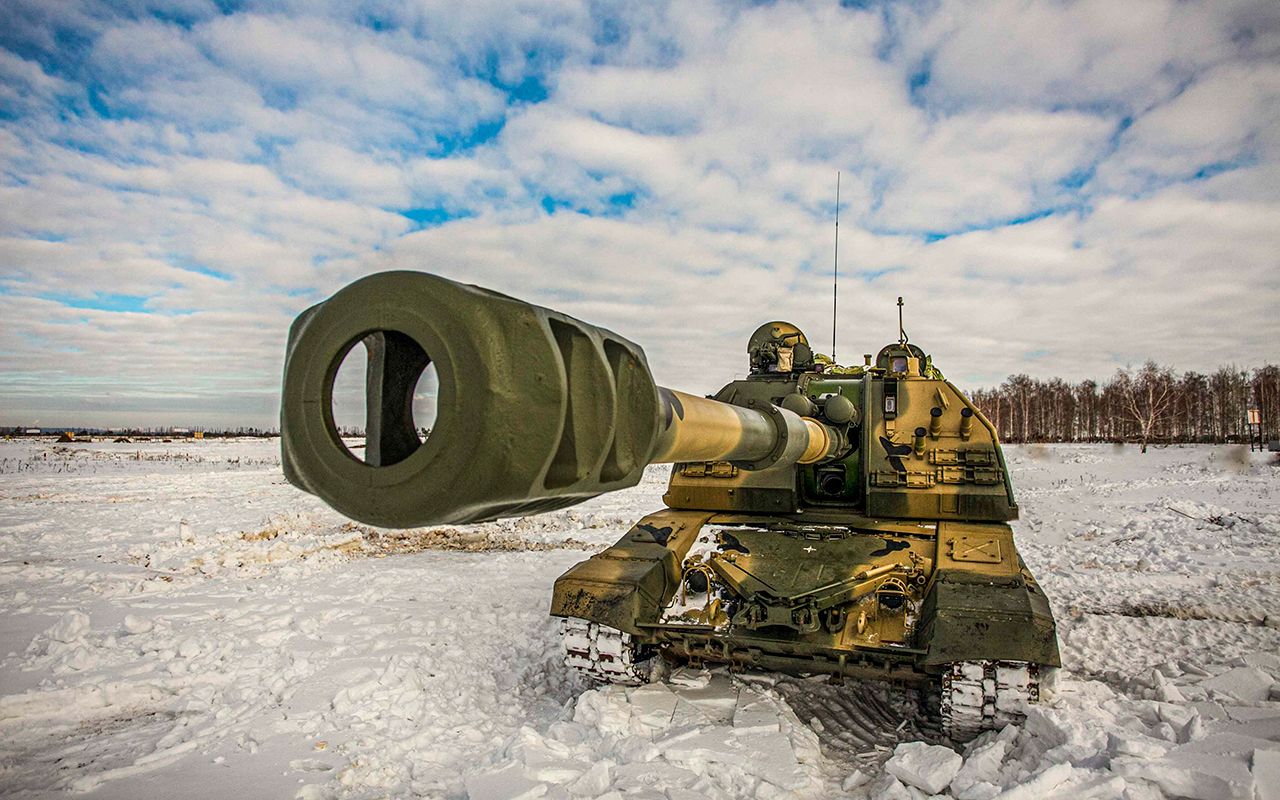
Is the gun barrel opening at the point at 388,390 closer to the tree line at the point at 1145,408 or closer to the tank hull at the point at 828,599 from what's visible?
the tank hull at the point at 828,599

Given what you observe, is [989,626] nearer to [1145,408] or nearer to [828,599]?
[828,599]

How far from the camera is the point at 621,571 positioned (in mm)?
5656

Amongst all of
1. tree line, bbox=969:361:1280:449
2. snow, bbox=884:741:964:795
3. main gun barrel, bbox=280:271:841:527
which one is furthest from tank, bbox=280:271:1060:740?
tree line, bbox=969:361:1280:449

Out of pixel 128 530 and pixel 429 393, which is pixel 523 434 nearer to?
pixel 429 393

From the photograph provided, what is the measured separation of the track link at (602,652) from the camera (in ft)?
17.7

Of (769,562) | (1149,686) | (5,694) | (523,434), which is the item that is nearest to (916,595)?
(769,562)

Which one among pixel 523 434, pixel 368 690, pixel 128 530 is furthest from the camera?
pixel 128 530

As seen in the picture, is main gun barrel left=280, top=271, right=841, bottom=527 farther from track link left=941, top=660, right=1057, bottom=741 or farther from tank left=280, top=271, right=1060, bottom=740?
track link left=941, top=660, right=1057, bottom=741

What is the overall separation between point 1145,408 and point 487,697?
60.3 meters

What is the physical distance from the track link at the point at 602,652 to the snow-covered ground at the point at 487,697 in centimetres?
16

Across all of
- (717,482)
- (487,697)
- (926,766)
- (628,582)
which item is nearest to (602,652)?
(628,582)

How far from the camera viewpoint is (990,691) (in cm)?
452

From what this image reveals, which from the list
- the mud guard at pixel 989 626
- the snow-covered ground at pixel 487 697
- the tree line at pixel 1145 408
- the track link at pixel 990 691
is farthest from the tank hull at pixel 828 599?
the tree line at pixel 1145 408

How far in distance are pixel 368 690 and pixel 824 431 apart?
398 centimetres
